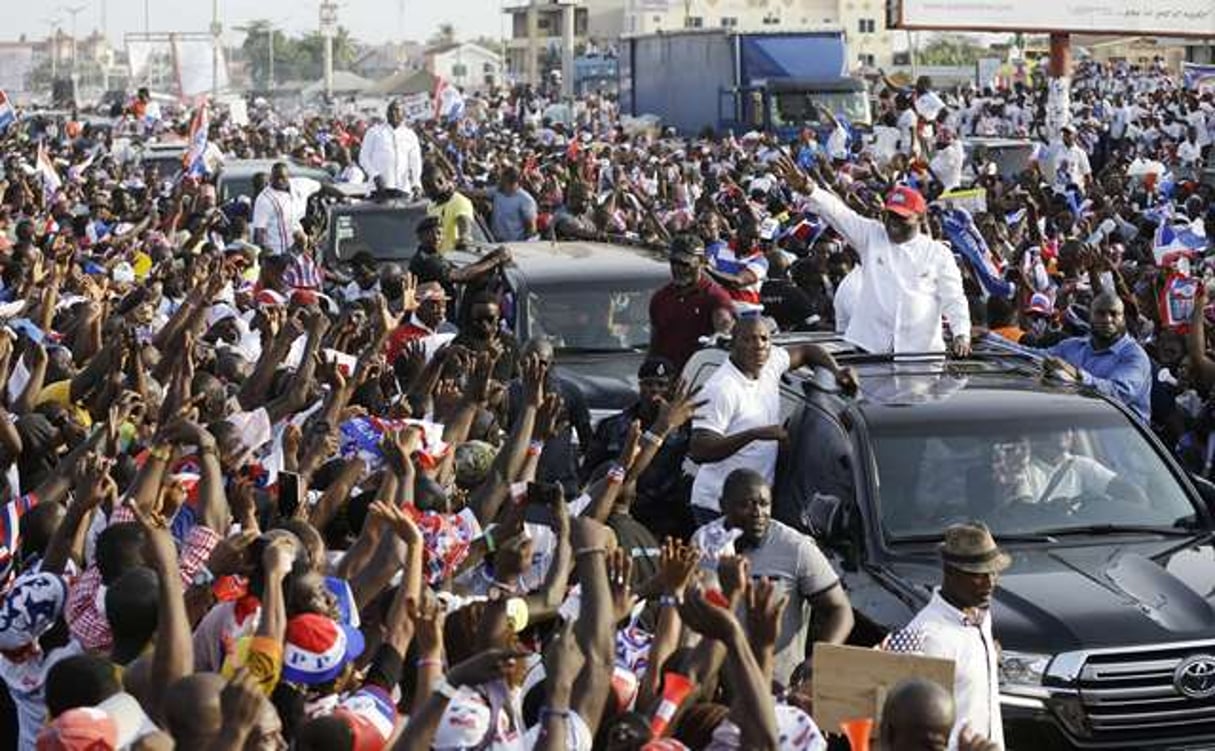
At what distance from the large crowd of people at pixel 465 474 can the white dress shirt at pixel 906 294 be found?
0.02 m

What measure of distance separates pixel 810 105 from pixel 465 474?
30234 mm

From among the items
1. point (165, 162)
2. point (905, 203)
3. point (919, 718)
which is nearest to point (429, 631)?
point (919, 718)

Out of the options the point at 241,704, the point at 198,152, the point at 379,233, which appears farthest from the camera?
the point at 198,152

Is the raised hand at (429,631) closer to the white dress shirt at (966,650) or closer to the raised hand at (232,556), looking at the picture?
the raised hand at (232,556)

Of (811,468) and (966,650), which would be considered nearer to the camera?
(966,650)

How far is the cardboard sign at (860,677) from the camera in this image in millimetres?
5383

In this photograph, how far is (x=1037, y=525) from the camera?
794cm

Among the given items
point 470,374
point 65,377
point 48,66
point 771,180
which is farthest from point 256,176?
point 48,66

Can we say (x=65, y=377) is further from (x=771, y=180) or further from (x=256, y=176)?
(x=771, y=180)

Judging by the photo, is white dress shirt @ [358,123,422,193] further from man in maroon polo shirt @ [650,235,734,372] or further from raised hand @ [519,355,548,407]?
raised hand @ [519,355,548,407]

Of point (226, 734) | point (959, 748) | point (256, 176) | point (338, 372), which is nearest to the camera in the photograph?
point (226, 734)

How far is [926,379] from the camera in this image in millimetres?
8906

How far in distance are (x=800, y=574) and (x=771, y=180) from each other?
706 inches

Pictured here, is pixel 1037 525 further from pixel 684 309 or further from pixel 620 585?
pixel 684 309
